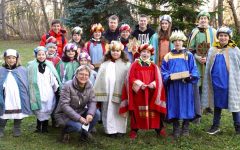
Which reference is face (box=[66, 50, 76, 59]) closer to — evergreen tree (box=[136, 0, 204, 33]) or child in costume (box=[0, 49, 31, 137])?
child in costume (box=[0, 49, 31, 137])

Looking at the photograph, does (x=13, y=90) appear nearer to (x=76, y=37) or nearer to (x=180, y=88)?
(x=76, y=37)

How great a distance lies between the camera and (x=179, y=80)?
19.7 feet

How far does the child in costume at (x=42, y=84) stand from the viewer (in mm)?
6312

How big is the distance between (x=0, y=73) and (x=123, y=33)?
97.0 inches

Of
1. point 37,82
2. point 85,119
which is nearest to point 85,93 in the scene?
point 85,119

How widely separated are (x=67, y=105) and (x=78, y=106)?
21 cm

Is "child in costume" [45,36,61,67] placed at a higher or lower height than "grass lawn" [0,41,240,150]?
higher

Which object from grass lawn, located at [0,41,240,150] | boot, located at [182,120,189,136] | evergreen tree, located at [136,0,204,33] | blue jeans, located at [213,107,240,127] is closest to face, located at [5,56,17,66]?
grass lawn, located at [0,41,240,150]

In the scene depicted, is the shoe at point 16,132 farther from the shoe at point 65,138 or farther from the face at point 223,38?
the face at point 223,38

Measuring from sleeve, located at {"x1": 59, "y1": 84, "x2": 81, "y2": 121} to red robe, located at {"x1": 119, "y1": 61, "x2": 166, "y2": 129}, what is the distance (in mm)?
854

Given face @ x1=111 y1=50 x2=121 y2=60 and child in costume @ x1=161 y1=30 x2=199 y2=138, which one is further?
face @ x1=111 y1=50 x2=121 y2=60

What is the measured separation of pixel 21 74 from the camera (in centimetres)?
628

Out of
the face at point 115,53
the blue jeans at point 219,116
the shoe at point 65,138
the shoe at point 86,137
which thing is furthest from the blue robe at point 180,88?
the shoe at point 65,138

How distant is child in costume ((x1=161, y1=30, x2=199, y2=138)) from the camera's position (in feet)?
19.6
